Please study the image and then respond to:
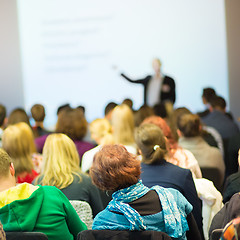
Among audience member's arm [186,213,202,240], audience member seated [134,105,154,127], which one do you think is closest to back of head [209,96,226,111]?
audience member seated [134,105,154,127]

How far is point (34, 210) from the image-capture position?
86.7 inches

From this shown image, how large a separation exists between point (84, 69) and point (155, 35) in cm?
153

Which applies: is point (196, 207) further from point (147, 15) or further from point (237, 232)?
point (147, 15)

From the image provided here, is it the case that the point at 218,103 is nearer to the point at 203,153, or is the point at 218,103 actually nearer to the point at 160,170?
the point at 203,153

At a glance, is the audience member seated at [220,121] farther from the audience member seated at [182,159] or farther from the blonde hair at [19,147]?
the blonde hair at [19,147]

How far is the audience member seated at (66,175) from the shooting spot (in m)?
2.91

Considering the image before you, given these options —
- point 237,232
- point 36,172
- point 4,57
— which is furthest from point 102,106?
point 237,232

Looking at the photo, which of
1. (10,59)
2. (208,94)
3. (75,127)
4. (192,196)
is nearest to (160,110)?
(208,94)

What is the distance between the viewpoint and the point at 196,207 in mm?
2797

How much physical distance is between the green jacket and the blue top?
1.00ft

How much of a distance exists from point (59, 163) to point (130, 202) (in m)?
1.03

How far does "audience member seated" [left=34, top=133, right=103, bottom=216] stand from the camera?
291 cm

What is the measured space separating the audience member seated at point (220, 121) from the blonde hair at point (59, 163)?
2781 millimetres

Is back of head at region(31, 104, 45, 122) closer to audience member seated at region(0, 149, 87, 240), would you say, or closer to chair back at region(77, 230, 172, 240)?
audience member seated at region(0, 149, 87, 240)
